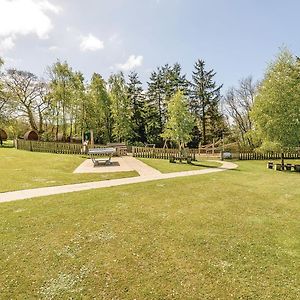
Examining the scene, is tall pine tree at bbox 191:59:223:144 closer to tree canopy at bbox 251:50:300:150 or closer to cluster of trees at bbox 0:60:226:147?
cluster of trees at bbox 0:60:226:147

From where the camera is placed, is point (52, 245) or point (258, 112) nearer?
point (52, 245)

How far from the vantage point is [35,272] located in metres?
4.91

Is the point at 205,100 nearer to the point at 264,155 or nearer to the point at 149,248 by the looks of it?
the point at 264,155

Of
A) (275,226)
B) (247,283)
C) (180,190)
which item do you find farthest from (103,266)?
(180,190)

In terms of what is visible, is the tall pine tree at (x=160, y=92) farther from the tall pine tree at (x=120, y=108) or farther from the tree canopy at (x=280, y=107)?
the tree canopy at (x=280, y=107)

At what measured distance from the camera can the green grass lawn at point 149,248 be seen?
4.47 m

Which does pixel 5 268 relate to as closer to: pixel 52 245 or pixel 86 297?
pixel 52 245

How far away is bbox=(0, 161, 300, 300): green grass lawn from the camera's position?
4.47 meters

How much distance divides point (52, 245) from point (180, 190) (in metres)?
6.26

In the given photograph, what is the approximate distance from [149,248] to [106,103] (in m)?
40.2

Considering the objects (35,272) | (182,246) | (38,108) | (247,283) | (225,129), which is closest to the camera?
(247,283)

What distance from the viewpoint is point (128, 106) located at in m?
45.1

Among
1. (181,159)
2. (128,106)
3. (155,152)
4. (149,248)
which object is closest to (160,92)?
(128,106)

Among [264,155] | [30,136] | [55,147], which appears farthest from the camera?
[30,136]
